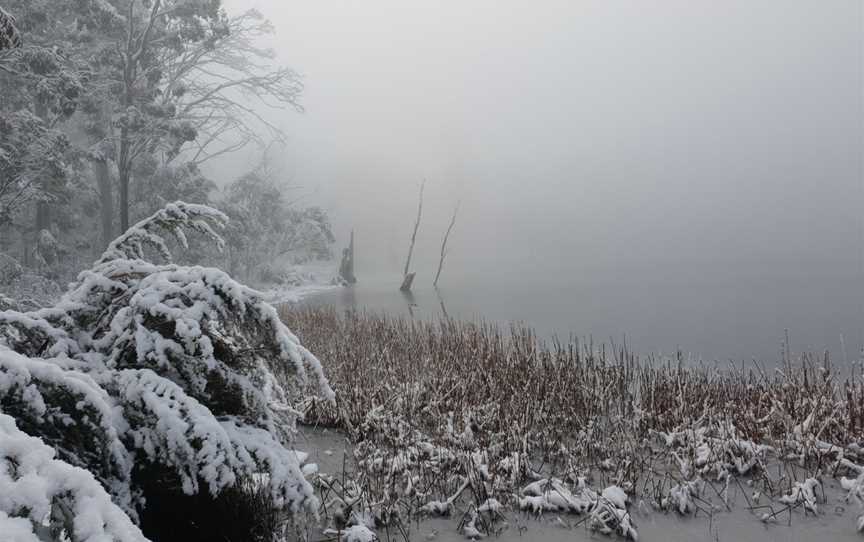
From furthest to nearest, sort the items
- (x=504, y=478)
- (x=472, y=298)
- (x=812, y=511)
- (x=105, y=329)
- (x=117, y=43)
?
(x=472, y=298)
(x=117, y=43)
(x=504, y=478)
(x=812, y=511)
(x=105, y=329)

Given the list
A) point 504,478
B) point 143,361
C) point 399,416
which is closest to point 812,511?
point 504,478

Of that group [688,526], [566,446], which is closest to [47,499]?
[688,526]

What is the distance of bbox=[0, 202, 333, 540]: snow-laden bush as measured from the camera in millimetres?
1611

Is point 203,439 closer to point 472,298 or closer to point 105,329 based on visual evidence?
point 105,329

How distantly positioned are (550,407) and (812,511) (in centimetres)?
202

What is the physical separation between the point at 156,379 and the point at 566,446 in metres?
3.29

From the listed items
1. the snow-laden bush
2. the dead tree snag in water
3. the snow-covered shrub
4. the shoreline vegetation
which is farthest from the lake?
the dead tree snag in water

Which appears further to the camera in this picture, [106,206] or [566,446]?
[106,206]

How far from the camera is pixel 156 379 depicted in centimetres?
183

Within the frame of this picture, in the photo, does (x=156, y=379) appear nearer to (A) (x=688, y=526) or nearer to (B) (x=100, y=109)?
(A) (x=688, y=526)

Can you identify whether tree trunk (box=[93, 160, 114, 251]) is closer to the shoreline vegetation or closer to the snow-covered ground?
the shoreline vegetation

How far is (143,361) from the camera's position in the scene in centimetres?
199

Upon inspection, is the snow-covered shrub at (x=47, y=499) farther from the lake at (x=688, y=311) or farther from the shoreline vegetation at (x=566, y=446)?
the lake at (x=688, y=311)

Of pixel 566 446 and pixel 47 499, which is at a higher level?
pixel 47 499
